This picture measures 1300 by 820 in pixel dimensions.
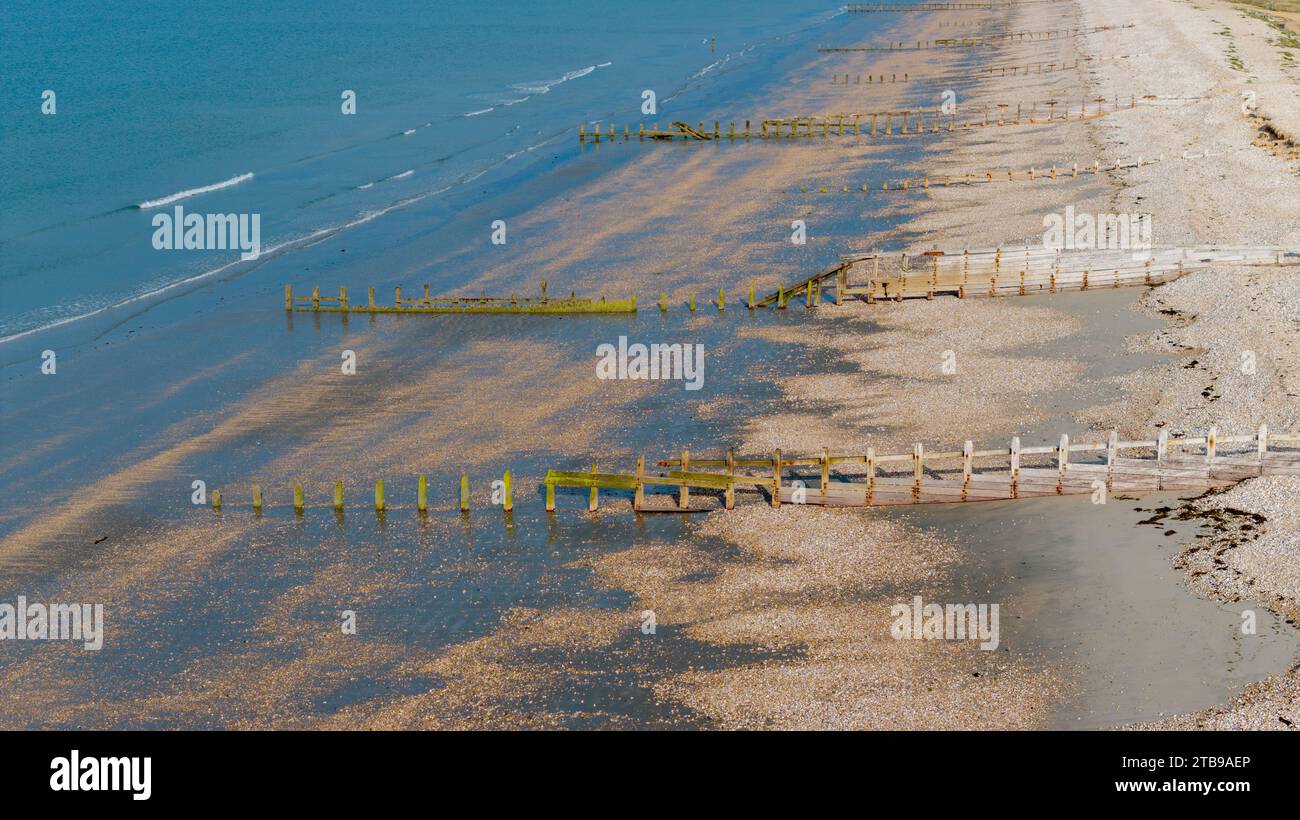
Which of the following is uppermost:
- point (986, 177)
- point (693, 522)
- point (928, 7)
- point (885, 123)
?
point (928, 7)

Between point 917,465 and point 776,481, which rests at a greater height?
point 917,465

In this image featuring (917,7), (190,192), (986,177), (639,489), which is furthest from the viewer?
(917,7)

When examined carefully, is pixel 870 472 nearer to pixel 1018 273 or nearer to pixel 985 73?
pixel 1018 273

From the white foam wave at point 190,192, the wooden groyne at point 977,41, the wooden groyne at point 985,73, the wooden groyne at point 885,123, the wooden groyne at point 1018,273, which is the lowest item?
the wooden groyne at point 1018,273

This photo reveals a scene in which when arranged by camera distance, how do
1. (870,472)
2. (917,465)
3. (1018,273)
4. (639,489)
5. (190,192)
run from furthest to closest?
(190,192) → (1018,273) → (639,489) → (870,472) → (917,465)

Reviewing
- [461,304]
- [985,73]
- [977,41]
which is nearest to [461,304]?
[461,304]

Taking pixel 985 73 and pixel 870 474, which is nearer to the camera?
pixel 870 474

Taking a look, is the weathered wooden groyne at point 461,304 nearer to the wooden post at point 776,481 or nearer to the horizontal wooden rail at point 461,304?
the horizontal wooden rail at point 461,304

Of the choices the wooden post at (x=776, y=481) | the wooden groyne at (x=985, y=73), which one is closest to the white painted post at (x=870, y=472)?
the wooden post at (x=776, y=481)
